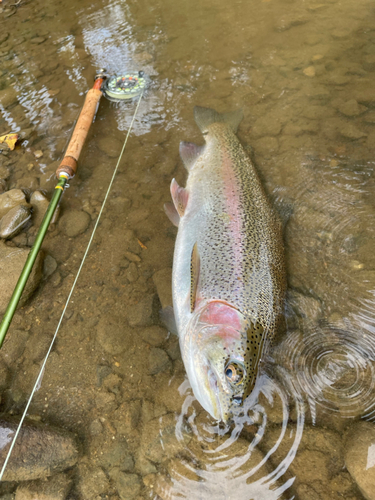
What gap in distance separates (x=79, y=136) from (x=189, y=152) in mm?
1253

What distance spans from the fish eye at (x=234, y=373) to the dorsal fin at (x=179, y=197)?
149 centimetres

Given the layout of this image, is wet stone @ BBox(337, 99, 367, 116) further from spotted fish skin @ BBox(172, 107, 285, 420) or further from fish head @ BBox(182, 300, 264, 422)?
fish head @ BBox(182, 300, 264, 422)

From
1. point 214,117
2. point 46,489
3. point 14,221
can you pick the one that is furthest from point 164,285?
point 214,117

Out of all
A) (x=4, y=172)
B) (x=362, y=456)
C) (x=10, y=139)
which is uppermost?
(x=10, y=139)

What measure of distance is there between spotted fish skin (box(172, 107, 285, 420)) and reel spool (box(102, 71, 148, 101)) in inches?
71.6

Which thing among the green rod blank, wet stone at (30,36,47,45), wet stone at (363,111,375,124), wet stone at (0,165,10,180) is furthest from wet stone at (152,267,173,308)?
wet stone at (30,36,47,45)

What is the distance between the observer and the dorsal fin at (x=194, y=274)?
220 cm

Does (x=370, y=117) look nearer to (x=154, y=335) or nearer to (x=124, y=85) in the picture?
(x=124, y=85)

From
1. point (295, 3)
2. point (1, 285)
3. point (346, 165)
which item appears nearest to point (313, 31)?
point (295, 3)

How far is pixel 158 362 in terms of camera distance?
2.35 metres

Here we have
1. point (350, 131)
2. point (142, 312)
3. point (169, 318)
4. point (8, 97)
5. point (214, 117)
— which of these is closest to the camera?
point (169, 318)

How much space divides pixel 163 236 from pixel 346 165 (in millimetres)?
2080

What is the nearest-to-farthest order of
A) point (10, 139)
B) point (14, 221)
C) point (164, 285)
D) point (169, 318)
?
point (169, 318)
point (164, 285)
point (14, 221)
point (10, 139)

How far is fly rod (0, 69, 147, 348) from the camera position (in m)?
2.11
